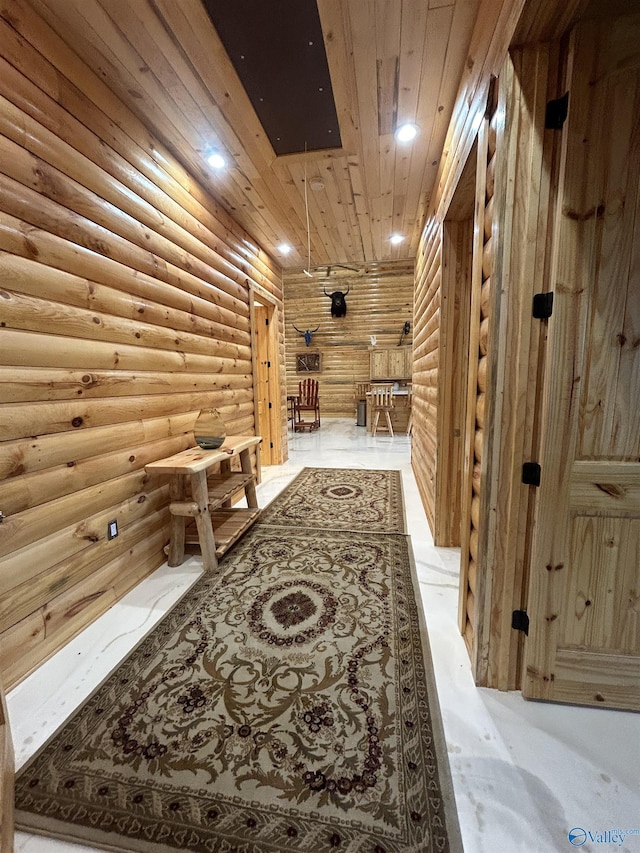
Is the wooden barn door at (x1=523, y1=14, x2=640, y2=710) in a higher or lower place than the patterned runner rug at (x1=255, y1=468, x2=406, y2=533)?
higher

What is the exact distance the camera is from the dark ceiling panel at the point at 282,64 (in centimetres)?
152

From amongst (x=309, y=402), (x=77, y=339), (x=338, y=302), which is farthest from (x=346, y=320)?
(x=77, y=339)

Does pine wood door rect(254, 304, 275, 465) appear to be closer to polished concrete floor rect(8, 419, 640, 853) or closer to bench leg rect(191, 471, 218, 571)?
bench leg rect(191, 471, 218, 571)

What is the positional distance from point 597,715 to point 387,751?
78 cm

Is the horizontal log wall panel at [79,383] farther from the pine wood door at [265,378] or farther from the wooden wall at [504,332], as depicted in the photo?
the pine wood door at [265,378]

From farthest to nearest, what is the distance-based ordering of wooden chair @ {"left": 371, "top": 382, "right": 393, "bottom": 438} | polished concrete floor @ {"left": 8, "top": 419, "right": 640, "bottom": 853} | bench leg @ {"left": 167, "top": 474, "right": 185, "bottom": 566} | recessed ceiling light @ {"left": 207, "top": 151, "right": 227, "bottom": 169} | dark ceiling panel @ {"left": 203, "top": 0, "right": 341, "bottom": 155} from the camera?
wooden chair @ {"left": 371, "top": 382, "right": 393, "bottom": 438}
recessed ceiling light @ {"left": 207, "top": 151, "right": 227, "bottom": 169}
bench leg @ {"left": 167, "top": 474, "right": 185, "bottom": 566}
dark ceiling panel @ {"left": 203, "top": 0, "right": 341, "bottom": 155}
polished concrete floor @ {"left": 8, "top": 419, "right": 640, "bottom": 853}

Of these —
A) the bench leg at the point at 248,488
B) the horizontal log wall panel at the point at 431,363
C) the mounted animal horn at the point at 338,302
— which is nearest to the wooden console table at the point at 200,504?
the bench leg at the point at 248,488

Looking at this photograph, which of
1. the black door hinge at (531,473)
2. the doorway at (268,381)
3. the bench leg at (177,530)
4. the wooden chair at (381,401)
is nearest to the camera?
the black door hinge at (531,473)

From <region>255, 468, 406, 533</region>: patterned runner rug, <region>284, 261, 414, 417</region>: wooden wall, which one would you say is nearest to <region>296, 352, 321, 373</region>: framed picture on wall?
<region>284, 261, 414, 417</region>: wooden wall

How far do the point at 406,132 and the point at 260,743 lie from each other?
10.7 ft

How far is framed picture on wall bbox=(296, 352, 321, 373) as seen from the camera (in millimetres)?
9578

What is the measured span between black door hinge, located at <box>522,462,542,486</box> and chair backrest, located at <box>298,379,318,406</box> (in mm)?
6744

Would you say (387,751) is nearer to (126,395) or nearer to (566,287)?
(566,287)

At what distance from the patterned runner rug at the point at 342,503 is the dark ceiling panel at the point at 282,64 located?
279cm
